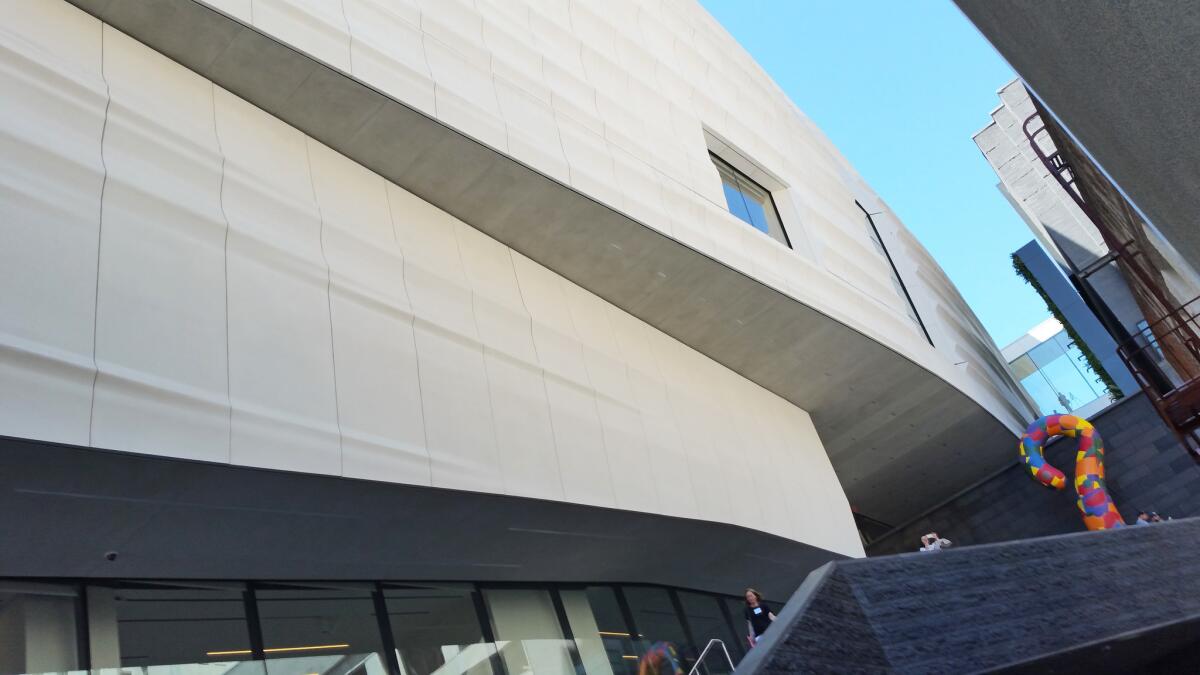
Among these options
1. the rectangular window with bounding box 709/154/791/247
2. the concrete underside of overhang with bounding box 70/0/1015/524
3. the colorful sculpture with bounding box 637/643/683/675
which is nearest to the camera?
the concrete underside of overhang with bounding box 70/0/1015/524

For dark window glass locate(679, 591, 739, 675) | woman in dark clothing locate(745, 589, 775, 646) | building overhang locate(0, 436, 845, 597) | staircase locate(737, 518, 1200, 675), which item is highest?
building overhang locate(0, 436, 845, 597)

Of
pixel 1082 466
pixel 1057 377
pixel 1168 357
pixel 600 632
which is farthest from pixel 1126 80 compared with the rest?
pixel 1057 377

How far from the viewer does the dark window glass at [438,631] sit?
11.2m

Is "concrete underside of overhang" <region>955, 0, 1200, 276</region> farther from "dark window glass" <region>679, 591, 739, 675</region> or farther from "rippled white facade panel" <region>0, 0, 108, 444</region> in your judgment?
"dark window glass" <region>679, 591, 739, 675</region>

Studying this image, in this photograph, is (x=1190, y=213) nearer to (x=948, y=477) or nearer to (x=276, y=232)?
(x=276, y=232)

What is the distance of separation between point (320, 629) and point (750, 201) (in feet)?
41.1

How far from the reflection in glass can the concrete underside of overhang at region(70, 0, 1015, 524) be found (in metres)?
5.21

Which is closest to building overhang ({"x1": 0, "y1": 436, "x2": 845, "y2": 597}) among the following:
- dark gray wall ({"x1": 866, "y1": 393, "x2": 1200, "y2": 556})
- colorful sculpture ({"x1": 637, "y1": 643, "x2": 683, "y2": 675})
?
colorful sculpture ({"x1": 637, "y1": 643, "x2": 683, "y2": 675})

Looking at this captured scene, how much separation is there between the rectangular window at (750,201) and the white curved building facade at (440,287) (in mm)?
108

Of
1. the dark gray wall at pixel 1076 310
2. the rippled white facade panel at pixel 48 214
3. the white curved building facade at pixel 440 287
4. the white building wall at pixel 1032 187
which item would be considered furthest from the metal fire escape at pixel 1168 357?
the rippled white facade panel at pixel 48 214

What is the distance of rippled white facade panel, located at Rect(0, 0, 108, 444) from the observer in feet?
24.7

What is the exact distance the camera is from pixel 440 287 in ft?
41.1

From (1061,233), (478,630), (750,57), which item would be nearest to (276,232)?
(478,630)

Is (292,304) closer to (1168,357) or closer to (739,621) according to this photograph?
(739,621)
